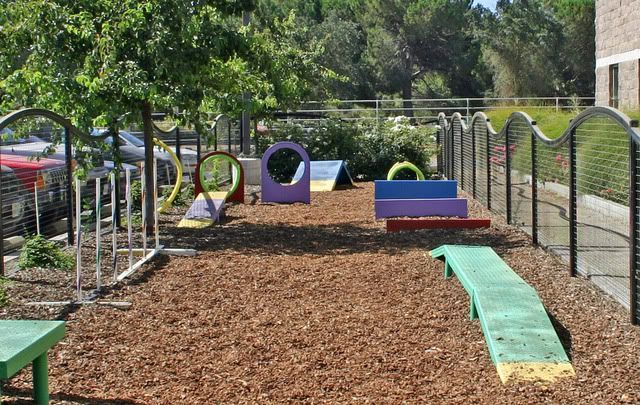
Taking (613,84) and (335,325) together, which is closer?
(335,325)

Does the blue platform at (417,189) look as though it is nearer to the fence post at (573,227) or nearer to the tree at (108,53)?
the tree at (108,53)

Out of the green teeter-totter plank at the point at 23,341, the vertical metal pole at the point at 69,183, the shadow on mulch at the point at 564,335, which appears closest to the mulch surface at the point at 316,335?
the shadow on mulch at the point at 564,335

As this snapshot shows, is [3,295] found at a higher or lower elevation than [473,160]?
lower

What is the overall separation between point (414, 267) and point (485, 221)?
276cm

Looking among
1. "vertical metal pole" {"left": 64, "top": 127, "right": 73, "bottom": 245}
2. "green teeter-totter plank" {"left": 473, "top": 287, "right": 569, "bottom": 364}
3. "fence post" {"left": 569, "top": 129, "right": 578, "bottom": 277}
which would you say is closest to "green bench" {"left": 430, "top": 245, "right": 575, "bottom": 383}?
"green teeter-totter plank" {"left": 473, "top": 287, "right": 569, "bottom": 364}

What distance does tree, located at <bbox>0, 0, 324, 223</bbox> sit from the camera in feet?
35.6

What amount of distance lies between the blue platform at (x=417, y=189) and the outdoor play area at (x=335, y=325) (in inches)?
124

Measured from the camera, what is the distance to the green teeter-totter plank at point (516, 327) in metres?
5.66

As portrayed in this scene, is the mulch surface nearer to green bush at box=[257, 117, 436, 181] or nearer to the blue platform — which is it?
the blue platform

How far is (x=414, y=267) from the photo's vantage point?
9.21 meters

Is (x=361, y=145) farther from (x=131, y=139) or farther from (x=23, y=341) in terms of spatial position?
(x=23, y=341)

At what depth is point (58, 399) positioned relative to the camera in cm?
527

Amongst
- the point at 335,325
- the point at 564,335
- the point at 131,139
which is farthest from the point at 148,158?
the point at 564,335

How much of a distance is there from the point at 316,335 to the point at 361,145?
15.8m
